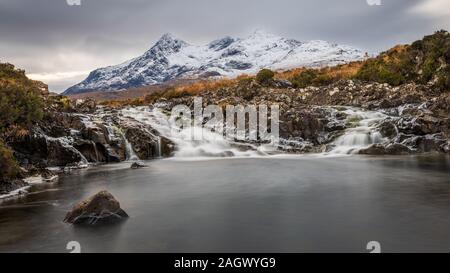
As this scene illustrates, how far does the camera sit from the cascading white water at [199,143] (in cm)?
3262

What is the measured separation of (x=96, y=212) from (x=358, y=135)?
2482 centimetres

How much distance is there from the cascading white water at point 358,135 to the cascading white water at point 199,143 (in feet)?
20.7

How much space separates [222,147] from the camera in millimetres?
33844

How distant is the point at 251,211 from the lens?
13.8 m

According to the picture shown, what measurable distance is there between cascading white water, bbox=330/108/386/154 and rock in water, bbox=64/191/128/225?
73.2 feet

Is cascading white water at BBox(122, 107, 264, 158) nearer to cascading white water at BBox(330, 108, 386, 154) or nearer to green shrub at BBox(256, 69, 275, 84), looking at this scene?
cascading white water at BBox(330, 108, 386, 154)

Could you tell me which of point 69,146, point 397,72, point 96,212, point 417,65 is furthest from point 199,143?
point 417,65

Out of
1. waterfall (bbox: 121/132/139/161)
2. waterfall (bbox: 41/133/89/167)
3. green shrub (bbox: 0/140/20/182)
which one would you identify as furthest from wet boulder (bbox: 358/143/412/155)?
green shrub (bbox: 0/140/20/182)

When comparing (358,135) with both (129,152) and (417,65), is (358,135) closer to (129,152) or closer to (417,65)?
(129,152)

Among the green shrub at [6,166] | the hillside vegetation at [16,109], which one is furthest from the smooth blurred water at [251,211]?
the hillside vegetation at [16,109]

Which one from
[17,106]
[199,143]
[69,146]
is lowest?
[199,143]

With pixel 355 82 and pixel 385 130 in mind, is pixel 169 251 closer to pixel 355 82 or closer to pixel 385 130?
pixel 385 130

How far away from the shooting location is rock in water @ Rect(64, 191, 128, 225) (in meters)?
12.4

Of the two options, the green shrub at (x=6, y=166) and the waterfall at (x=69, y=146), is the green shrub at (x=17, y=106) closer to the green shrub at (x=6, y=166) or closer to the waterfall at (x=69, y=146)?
the waterfall at (x=69, y=146)
